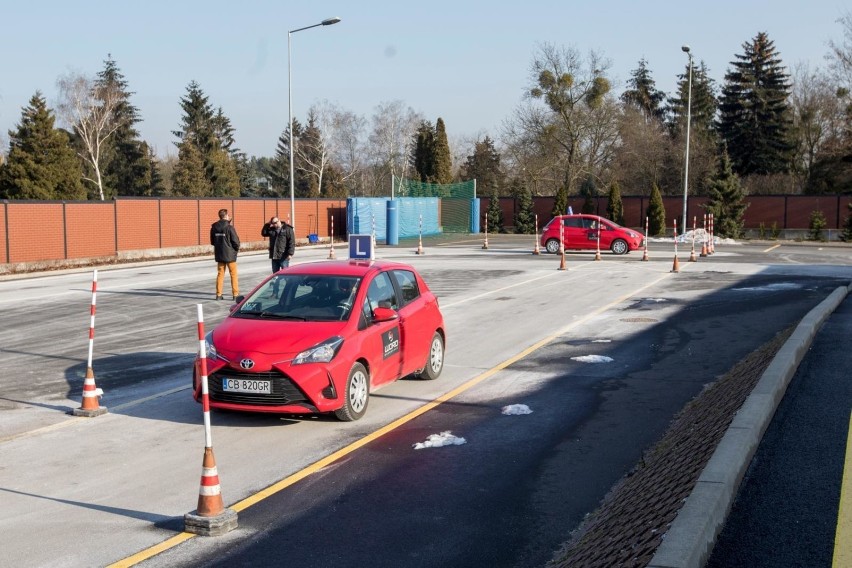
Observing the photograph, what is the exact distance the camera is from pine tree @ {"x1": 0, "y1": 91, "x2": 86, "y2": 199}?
2036 inches

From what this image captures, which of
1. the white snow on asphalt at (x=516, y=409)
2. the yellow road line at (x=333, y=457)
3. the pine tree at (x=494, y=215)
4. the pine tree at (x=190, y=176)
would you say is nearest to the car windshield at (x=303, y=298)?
the yellow road line at (x=333, y=457)

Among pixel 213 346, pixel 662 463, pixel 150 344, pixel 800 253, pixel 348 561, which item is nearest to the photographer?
pixel 348 561

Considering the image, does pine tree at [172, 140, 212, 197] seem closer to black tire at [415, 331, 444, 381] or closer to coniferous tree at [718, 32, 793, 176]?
coniferous tree at [718, 32, 793, 176]

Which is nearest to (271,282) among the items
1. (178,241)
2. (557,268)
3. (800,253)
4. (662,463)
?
(662,463)

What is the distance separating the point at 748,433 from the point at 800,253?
3242cm

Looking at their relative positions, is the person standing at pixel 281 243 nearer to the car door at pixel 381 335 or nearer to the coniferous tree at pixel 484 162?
the car door at pixel 381 335

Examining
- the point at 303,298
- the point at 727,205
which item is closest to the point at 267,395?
the point at 303,298

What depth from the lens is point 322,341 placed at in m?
8.85

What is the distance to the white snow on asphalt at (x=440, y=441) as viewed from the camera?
27.0 feet

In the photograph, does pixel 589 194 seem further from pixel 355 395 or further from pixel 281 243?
pixel 355 395

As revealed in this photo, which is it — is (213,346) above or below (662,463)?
above

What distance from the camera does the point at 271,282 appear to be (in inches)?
405

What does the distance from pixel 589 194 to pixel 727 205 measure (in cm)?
1044

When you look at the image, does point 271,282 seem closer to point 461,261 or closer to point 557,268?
point 557,268
